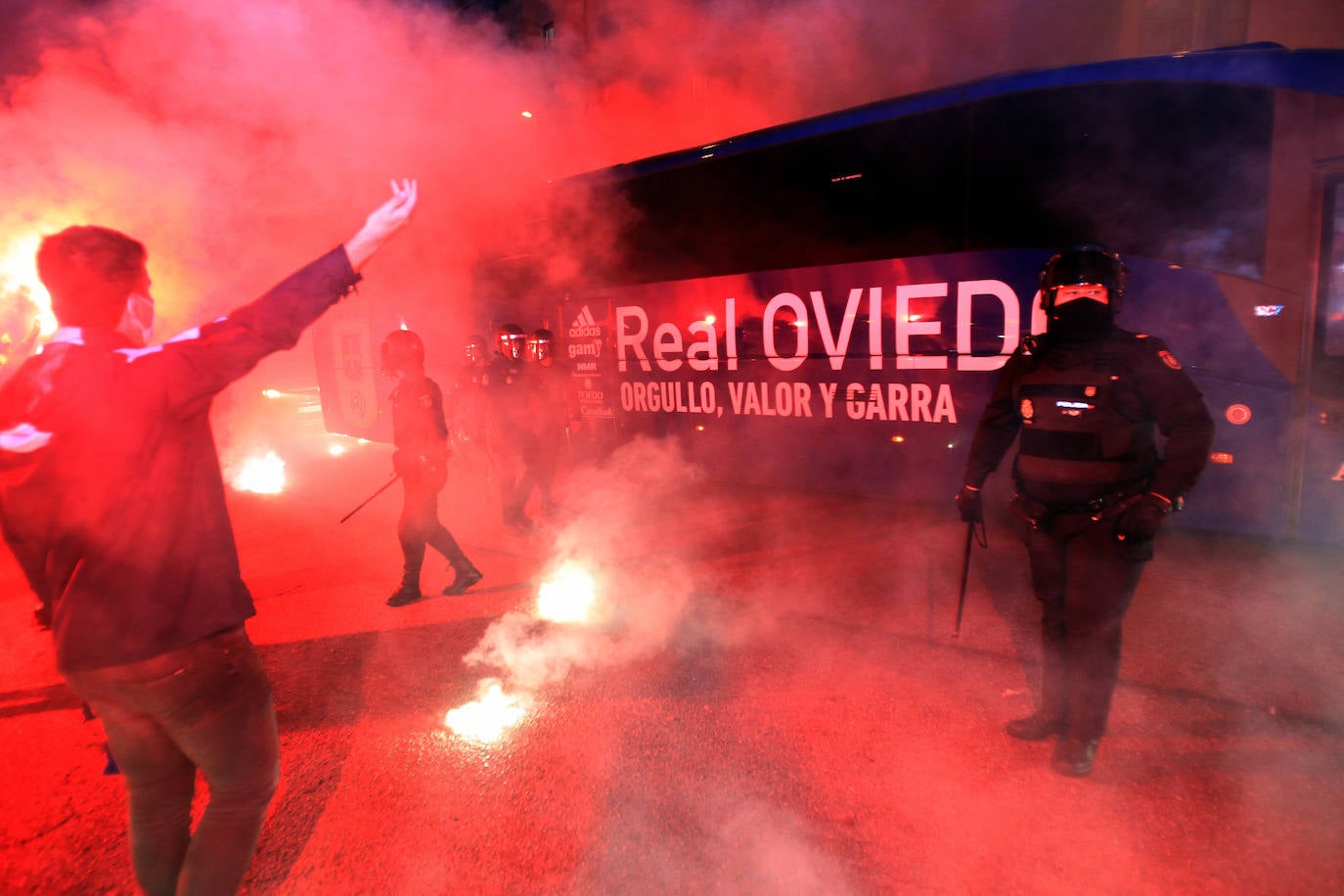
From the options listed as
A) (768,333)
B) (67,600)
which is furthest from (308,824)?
(768,333)

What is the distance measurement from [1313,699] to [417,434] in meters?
4.59

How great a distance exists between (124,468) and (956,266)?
17.5ft

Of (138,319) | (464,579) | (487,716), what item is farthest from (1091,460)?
(464,579)

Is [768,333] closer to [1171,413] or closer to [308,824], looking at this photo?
[1171,413]

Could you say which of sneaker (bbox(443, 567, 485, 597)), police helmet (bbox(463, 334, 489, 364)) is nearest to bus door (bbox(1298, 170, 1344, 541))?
sneaker (bbox(443, 567, 485, 597))

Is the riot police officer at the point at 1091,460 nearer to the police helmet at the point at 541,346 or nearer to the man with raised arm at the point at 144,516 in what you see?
the man with raised arm at the point at 144,516

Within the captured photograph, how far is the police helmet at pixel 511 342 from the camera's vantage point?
20.1ft

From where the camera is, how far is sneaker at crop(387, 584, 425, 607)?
4527 mm

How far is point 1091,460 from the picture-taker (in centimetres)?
238

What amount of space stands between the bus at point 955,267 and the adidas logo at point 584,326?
0.07ft

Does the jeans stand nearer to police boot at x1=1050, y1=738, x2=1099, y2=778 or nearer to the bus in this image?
police boot at x1=1050, y1=738, x2=1099, y2=778

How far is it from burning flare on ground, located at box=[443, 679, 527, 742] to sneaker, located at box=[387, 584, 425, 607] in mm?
1449

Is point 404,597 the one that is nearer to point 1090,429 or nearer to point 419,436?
point 419,436

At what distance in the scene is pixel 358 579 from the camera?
5.20 metres
